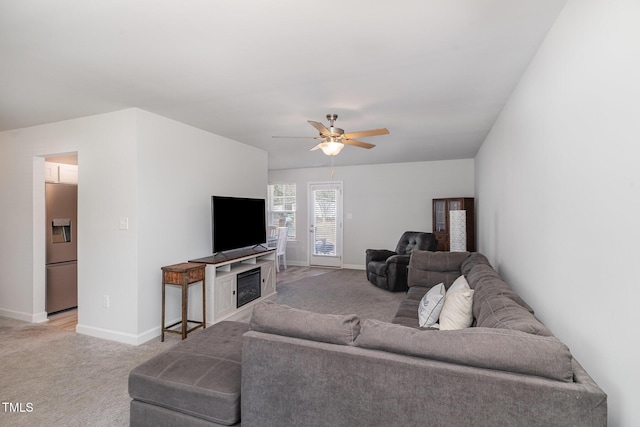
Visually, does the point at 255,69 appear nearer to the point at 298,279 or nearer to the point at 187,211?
the point at 187,211

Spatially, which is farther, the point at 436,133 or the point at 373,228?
the point at 373,228

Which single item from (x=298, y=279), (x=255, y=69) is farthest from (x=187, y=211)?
(x=298, y=279)

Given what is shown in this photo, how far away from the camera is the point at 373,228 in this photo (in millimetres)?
7051

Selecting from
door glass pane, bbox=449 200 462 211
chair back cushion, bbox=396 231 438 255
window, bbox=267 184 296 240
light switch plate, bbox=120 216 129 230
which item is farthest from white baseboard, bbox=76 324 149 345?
door glass pane, bbox=449 200 462 211

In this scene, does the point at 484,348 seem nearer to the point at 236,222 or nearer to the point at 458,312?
the point at 458,312

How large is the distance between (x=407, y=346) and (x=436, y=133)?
3662 mm

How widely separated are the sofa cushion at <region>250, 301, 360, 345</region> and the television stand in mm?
2338

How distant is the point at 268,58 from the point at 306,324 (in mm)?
1777

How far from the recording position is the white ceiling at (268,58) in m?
1.68

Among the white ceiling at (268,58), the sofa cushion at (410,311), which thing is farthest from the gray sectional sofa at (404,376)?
the white ceiling at (268,58)

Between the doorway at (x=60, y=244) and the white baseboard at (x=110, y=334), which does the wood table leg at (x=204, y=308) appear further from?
the doorway at (x=60, y=244)

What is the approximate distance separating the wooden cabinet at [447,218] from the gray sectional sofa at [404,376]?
14.8 ft

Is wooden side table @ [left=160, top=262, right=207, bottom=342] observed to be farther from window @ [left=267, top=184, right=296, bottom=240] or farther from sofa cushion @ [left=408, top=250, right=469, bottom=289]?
window @ [left=267, top=184, right=296, bottom=240]

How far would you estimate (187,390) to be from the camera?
5.21 feet
